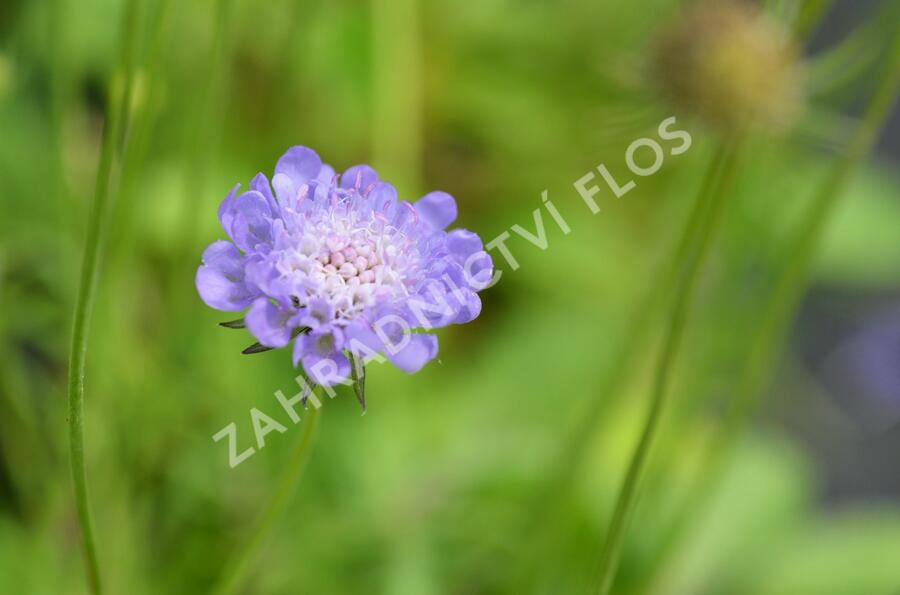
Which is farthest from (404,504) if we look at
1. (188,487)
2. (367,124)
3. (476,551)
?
(367,124)

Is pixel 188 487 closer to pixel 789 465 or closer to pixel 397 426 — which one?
pixel 397 426

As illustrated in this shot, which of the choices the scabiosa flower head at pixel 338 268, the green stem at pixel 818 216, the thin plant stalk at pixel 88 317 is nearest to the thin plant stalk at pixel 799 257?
the green stem at pixel 818 216

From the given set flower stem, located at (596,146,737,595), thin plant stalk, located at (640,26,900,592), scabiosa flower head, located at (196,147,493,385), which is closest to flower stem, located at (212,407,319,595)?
scabiosa flower head, located at (196,147,493,385)

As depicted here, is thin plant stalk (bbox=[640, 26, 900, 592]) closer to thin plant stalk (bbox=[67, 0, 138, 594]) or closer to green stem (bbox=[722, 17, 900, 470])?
green stem (bbox=[722, 17, 900, 470])

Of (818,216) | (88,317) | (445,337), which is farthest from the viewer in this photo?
(445,337)

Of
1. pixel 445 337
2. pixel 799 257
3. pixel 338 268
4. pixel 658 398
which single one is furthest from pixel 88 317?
pixel 445 337

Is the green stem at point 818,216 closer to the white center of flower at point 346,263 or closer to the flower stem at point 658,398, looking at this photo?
the flower stem at point 658,398

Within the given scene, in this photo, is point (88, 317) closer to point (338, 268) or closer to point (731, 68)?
point (338, 268)
